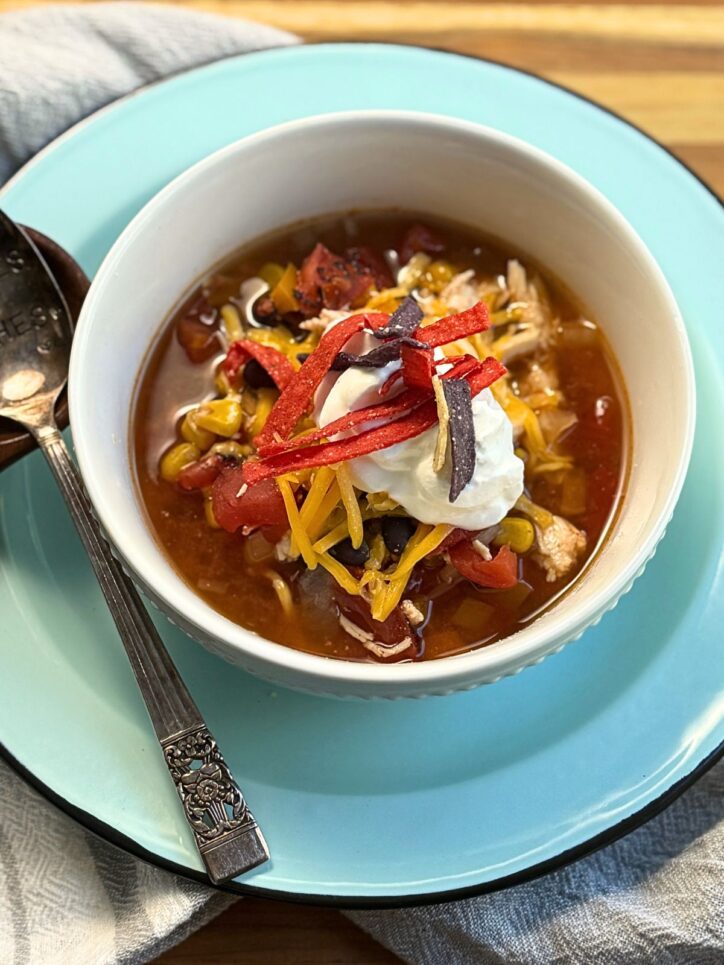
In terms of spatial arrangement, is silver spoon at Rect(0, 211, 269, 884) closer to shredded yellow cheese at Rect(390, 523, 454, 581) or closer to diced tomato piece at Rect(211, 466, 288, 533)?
diced tomato piece at Rect(211, 466, 288, 533)

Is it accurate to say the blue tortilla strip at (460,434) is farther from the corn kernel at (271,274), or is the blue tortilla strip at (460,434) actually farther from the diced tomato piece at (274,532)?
the corn kernel at (271,274)

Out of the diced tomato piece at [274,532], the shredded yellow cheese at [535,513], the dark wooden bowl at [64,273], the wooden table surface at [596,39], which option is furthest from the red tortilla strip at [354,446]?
the wooden table surface at [596,39]

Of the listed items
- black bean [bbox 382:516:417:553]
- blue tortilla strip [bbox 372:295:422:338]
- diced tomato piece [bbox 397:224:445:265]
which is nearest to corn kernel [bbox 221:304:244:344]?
diced tomato piece [bbox 397:224:445:265]

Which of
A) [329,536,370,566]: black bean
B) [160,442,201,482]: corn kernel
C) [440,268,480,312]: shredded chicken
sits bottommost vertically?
[329,536,370,566]: black bean

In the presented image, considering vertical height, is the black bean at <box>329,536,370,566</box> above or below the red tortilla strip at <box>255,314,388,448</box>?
below

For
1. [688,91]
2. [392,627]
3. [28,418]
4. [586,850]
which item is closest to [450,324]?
[392,627]

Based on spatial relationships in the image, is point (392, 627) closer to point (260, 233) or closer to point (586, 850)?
point (586, 850)

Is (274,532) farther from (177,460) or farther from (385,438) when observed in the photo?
(385,438)
